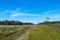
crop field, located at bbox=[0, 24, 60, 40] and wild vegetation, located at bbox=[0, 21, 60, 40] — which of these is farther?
wild vegetation, located at bbox=[0, 21, 60, 40]

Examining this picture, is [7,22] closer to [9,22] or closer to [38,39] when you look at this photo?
[9,22]

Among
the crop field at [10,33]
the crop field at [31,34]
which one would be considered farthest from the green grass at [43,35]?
the crop field at [10,33]

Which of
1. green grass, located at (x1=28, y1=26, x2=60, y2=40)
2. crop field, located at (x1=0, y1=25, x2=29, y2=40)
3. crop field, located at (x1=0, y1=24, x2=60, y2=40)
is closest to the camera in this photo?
crop field, located at (x1=0, y1=25, x2=29, y2=40)

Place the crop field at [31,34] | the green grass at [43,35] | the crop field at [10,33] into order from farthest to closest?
the green grass at [43,35] → the crop field at [31,34] → the crop field at [10,33]

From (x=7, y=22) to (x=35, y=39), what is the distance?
63.8 m

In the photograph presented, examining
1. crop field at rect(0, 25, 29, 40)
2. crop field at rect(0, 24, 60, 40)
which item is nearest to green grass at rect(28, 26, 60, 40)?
crop field at rect(0, 24, 60, 40)

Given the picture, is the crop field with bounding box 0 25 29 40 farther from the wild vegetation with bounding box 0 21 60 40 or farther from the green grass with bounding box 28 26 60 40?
the green grass with bounding box 28 26 60 40

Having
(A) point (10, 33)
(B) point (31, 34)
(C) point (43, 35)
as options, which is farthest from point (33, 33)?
(A) point (10, 33)

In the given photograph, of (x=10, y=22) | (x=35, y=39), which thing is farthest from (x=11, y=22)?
(x=35, y=39)

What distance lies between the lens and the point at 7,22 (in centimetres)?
8869

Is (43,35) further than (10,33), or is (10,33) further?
(10,33)

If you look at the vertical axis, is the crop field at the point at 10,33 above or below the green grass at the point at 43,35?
above

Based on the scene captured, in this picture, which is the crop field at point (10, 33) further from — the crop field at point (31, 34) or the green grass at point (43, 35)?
the green grass at point (43, 35)

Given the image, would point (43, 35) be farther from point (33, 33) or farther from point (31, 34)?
point (33, 33)
